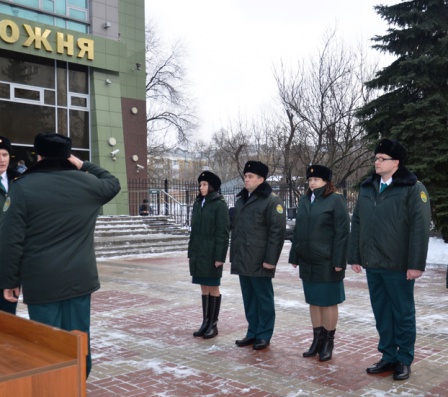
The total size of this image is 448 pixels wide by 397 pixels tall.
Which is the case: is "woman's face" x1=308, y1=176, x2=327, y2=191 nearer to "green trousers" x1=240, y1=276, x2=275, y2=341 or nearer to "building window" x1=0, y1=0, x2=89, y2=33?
"green trousers" x1=240, y1=276, x2=275, y2=341

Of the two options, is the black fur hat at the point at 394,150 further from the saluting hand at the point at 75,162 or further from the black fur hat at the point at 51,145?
the black fur hat at the point at 51,145

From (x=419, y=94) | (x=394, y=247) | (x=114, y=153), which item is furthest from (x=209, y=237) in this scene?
(x=114, y=153)

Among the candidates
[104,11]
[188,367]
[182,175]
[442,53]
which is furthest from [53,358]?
[182,175]

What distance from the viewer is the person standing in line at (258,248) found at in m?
5.65

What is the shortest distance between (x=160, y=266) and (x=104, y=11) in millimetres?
12923

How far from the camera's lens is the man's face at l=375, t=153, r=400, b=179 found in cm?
482

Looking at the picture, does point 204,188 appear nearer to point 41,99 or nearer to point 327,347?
point 327,347

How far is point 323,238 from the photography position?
5.28 m

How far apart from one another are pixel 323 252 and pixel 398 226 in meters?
0.82

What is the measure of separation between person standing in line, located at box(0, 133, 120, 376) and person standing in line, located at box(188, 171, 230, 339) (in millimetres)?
2472

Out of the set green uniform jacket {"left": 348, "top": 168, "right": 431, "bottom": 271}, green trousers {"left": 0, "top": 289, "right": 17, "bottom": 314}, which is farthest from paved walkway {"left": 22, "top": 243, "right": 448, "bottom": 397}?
green uniform jacket {"left": 348, "top": 168, "right": 431, "bottom": 271}

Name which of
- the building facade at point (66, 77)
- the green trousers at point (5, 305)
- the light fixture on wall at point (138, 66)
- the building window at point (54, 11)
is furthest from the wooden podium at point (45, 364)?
the light fixture on wall at point (138, 66)

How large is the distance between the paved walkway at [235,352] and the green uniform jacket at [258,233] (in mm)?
902

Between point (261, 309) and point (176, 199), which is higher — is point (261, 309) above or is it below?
below
